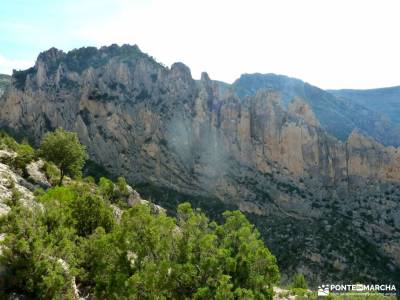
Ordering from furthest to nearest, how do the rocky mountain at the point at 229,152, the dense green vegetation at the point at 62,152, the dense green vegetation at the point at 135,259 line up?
the rocky mountain at the point at 229,152 < the dense green vegetation at the point at 62,152 < the dense green vegetation at the point at 135,259

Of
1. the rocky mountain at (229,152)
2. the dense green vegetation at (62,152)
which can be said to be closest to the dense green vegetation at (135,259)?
the dense green vegetation at (62,152)

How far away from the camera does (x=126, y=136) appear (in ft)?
417

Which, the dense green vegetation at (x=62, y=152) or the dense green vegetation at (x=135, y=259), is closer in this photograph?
the dense green vegetation at (x=135, y=259)

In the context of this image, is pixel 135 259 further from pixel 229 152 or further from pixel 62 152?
pixel 229 152

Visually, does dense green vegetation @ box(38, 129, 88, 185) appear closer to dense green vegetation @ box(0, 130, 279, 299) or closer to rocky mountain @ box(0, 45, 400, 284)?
dense green vegetation @ box(0, 130, 279, 299)

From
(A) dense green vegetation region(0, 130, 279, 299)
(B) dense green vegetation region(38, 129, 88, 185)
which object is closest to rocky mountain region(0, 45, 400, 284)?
(B) dense green vegetation region(38, 129, 88, 185)

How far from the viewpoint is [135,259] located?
28828 millimetres

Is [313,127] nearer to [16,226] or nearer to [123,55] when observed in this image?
[123,55]

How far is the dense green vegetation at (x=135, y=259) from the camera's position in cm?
2358

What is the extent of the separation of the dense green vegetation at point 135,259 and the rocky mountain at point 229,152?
6762 centimetres

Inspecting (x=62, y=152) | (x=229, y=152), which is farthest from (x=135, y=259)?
(x=229, y=152)

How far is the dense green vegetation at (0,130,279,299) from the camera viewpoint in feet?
77.4

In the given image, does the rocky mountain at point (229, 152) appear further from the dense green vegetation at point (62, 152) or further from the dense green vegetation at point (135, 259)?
the dense green vegetation at point (135, 259)

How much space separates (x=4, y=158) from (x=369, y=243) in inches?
3257
